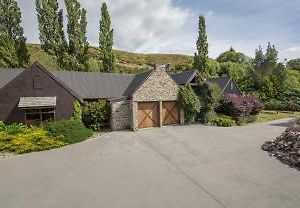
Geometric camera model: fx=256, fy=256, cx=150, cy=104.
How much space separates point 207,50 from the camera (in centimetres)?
4400

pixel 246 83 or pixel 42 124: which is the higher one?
pixel 246 83

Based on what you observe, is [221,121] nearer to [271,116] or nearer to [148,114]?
[148,114]

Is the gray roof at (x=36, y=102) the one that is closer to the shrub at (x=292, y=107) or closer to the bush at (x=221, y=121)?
the bush at (x=221, y=121)

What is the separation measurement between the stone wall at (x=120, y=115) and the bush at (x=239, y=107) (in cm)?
1069

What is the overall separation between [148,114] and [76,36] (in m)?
20.2

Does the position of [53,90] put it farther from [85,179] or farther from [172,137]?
[85,179]

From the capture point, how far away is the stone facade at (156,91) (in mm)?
22469

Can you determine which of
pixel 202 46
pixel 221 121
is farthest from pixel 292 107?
pixel 221 121

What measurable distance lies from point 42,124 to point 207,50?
3199 centimetres

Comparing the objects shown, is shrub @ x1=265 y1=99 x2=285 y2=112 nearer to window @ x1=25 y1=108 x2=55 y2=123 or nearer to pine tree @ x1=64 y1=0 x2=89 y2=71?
pine tree @ x1=64 y1=0 x2=89 y2=71

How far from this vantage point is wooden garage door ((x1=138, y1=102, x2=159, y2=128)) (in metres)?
23.1

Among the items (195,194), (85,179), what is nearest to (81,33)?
(85,179)

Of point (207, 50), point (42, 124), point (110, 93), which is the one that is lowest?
point (42, 124)

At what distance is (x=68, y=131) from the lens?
18.2 metres
